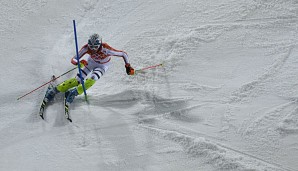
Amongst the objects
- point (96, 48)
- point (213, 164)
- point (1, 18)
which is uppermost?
point (1, 18)

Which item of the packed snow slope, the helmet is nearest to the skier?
the helmet

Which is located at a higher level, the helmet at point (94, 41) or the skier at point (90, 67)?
the helmet at point (94, 41)

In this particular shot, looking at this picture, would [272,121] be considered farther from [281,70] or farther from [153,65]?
[153,65]

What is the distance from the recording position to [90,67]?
25.4ft

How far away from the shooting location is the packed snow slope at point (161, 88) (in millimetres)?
7234

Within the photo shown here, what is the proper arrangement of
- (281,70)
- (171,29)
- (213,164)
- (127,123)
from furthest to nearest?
(171,29) → (281,70) → (127,123) → (213,164)

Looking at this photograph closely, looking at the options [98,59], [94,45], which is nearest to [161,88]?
[98,59]

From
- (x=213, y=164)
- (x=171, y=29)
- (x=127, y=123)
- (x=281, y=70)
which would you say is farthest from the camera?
(x=171, y=29)

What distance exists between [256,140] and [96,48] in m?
3.25

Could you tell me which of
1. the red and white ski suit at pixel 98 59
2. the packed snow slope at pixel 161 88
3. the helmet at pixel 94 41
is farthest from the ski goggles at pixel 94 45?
the packed snow slope at pixel 161 88

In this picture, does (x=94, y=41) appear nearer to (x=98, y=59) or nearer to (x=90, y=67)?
(x=98, y=59)

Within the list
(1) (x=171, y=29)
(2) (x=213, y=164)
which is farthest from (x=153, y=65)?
(2) (x=213, y=164)

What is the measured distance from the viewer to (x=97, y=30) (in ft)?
30.8

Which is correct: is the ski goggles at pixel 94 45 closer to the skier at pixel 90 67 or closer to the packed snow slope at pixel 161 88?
the skier at pixel 90 67
